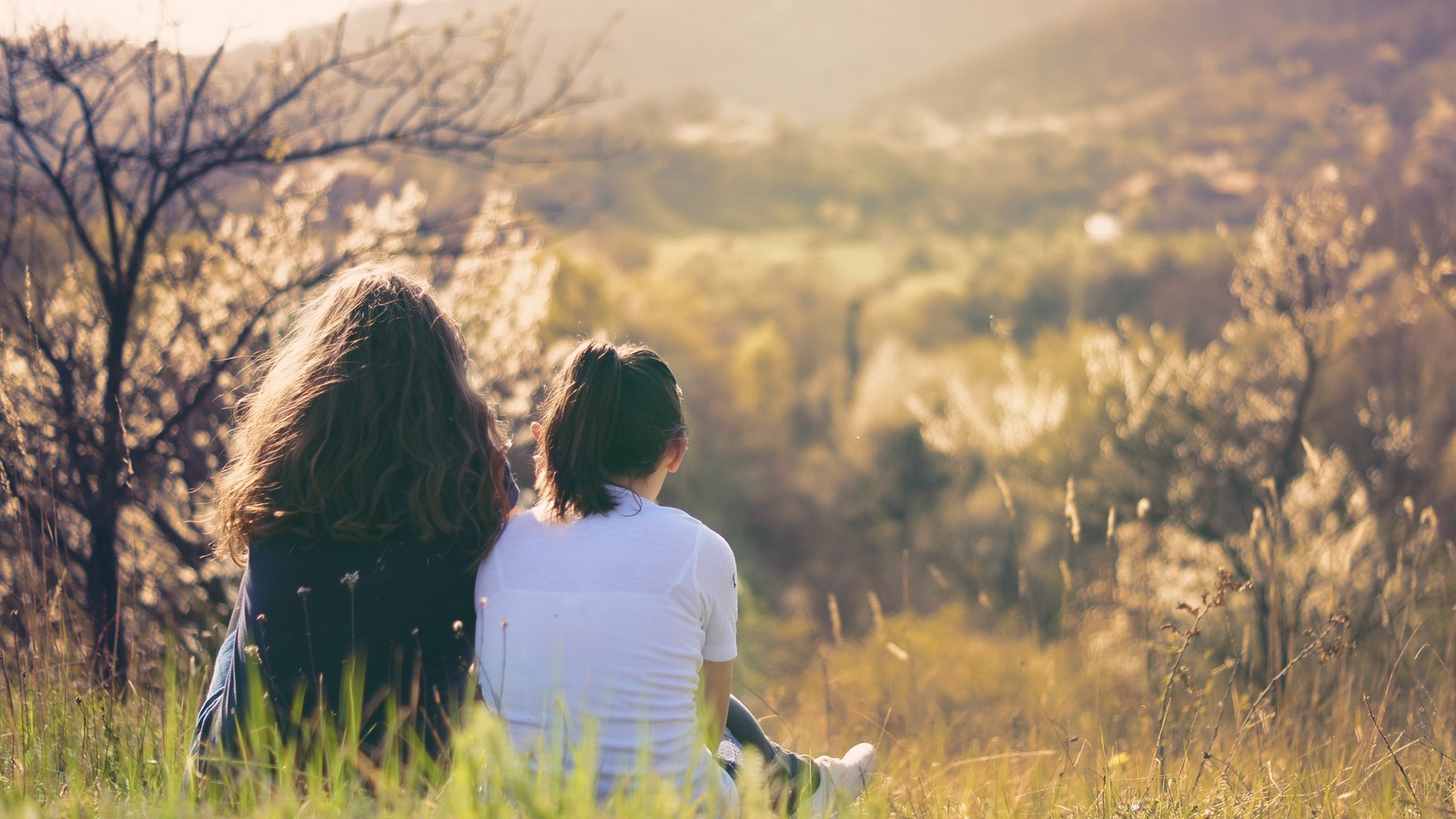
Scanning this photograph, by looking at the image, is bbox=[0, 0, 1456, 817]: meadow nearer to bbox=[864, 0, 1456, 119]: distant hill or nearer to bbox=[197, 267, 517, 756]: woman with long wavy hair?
bbox=[197, 267, 517, 756]: woman with long wavy hair

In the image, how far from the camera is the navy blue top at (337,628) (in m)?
1.92

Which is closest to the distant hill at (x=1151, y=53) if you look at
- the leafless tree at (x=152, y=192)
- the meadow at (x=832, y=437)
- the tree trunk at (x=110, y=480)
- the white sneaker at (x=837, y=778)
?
the meadow at (x=832, y=437)

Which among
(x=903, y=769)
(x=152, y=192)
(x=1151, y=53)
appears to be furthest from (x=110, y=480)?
(x=1151, y=53)

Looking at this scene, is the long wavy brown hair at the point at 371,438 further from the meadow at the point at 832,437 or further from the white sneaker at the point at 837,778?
the white sneaker at the point at 837,778

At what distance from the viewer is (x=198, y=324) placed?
4.83 meters

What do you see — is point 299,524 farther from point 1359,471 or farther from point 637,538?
point 1359,471

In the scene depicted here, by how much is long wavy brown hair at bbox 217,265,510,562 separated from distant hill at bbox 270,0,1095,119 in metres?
58.2

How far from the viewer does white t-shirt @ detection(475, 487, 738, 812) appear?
180 cm

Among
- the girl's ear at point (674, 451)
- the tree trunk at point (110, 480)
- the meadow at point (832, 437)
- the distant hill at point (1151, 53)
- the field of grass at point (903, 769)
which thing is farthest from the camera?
the distant hill at point (1151, 53)

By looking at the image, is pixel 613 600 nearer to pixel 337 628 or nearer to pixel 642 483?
pixel 642 483

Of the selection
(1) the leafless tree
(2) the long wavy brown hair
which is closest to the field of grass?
(2) the long wavy brown hair

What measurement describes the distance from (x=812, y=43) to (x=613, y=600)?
301 feet

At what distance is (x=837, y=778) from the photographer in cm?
216

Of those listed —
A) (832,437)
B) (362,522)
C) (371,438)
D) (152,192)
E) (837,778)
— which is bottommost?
(832,437)
